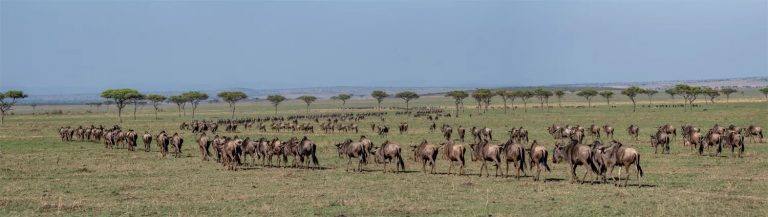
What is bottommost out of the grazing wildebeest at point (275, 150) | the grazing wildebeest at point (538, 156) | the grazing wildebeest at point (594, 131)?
the grazing wildebeest at point (594, 131)

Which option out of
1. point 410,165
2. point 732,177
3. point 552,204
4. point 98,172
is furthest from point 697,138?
point 98,172

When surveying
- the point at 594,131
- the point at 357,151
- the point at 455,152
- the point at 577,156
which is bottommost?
the point at 594,131

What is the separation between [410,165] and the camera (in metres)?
28.5

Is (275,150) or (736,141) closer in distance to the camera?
(275,150)

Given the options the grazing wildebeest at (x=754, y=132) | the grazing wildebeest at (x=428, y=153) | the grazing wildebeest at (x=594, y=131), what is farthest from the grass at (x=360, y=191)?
the grazing wildebeest at (x=594, y=131)

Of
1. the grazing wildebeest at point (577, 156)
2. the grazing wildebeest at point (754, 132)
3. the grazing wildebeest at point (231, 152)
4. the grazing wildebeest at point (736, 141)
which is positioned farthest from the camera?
the grazing wildebeest at point (754, 132)

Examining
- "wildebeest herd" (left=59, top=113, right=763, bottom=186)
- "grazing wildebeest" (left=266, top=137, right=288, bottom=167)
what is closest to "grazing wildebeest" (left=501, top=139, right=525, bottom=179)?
"wildebeest herd" (left=59, top=113, right=763, bottom=186)

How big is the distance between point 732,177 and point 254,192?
47.7 ft

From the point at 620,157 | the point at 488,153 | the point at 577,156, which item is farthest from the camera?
the point at 488,153

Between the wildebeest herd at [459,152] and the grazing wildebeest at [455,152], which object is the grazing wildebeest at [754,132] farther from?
the grazing wildebeest at [455,152]

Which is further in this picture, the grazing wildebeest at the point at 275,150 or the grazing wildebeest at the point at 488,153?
the grazing wildebeest at the point at 275,150

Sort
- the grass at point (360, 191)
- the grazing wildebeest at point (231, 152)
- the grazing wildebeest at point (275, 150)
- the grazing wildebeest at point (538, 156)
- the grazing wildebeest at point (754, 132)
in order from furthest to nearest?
the grazing wildebeest at point (754, 132) → the grazing wildebeest at point (275, 150) → the grazing wildebeest at point (231, 152) → the grazing wildebeest at point (538, 156) → the grass at point (360, 191)

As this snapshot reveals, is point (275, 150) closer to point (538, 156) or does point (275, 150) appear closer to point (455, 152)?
point (455, 152)

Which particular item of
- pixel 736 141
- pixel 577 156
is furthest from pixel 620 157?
pixel 736 141
